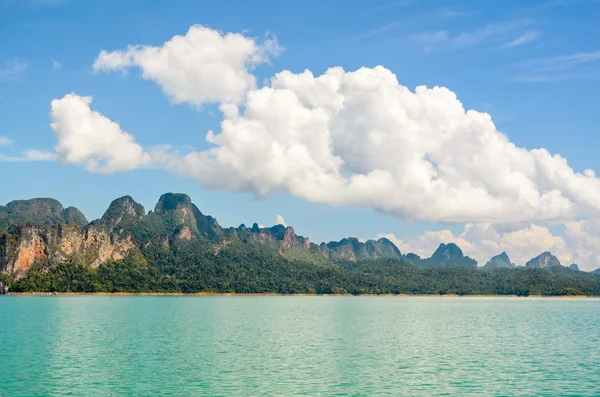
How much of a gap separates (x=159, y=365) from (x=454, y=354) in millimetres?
27431

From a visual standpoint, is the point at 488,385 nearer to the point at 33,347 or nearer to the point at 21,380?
the point at 21,380

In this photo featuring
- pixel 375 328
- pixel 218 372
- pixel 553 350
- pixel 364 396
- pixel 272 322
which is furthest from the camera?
pixel 272 322

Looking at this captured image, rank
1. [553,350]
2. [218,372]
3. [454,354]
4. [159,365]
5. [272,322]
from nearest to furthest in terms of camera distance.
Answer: [218,372] → [159,365] → [454,354] → [553,350] → [272,322]

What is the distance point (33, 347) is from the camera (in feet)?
191

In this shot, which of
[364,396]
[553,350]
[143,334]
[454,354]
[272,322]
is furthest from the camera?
[272,322]

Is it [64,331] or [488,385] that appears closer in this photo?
[488,385]

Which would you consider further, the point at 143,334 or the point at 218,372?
the point at 143,334

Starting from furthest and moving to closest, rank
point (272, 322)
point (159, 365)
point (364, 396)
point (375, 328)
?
point (272, 322)
point (375, 328)
point (159, 365)
point (364, 396)

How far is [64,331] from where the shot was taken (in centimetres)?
7444

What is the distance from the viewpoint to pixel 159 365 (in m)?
47.8

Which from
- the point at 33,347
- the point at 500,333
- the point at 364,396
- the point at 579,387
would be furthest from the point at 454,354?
the point at 33,347

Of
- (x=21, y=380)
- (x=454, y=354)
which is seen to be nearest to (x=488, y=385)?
(x=454, y=354)

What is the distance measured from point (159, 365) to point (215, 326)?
39128 millimetres

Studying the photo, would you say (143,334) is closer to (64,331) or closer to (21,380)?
(64,331)
